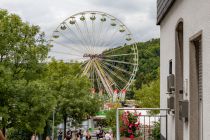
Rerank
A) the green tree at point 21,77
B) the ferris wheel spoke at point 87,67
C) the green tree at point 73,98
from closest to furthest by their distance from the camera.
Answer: the green tree at point 21,77, the green tree at point 73,98, the ferris wheel spoke at point 87,67

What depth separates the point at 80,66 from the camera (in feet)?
192

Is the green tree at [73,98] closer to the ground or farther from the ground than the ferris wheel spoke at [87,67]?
closer to the ground

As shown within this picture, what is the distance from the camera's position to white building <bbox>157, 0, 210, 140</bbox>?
775cm

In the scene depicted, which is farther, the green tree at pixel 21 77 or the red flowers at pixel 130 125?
the green tree at pixel 21 77

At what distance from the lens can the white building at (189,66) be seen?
7.75m

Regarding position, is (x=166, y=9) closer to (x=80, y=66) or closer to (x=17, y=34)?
(x=17, y=34)

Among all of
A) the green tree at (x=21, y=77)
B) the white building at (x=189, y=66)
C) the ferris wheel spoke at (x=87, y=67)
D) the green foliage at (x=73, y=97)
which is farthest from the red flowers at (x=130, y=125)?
the ferris wheel spoke at (x=87, y=67)

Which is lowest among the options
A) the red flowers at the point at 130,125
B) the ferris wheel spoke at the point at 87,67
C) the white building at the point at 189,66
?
the red flowers at the point at 130,125

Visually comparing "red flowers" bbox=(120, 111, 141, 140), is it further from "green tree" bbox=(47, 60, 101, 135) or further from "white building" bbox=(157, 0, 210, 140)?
"green tree" bbox=(47, 60, 101, 135)

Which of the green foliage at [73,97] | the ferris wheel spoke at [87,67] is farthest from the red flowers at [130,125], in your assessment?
the ferris wheel spoke at [87,67]

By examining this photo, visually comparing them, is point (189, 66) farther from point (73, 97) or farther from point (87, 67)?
point (87, 67)

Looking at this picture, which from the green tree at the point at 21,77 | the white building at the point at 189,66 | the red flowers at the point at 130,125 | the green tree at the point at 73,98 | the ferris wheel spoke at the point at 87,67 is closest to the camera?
the white building at the point at 189,66

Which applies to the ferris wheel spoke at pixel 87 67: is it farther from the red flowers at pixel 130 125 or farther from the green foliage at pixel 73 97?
the red flowers at pixel 130 125

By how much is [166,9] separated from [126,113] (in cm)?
285
